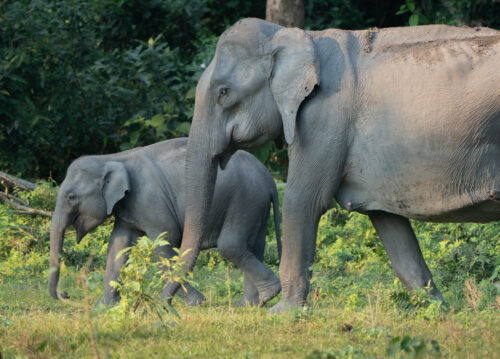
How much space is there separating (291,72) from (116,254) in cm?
299

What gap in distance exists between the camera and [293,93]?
6.52 meters

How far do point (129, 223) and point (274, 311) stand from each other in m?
2.56

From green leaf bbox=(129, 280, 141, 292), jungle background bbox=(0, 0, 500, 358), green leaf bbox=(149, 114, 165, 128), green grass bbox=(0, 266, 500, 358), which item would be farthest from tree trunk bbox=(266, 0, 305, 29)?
green leaf bbox=(129, 280, 141, 292)

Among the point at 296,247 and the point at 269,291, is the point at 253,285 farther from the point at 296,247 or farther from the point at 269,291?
the point at 296,247

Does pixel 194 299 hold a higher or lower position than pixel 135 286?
lower

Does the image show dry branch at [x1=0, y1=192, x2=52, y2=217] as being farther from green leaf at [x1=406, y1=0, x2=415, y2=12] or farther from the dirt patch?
green leaf at [x1=406, y1=0, x2=415, y2=12]

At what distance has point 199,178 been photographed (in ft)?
22.9

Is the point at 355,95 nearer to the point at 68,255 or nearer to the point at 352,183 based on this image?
the point at 352,183

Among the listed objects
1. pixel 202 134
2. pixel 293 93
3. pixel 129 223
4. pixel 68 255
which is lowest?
pixel 68 255

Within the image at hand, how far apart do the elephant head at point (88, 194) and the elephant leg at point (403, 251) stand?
275 centimetres

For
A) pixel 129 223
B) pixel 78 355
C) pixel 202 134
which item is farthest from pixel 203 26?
pixel 78 355

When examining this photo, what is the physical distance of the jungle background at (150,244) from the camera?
207 inches

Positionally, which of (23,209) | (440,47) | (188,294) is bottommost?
(23,209)

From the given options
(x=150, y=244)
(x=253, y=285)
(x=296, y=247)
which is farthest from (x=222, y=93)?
(x=253, y=285)
